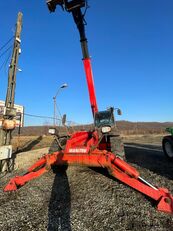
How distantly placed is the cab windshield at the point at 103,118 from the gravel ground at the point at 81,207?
184 inches

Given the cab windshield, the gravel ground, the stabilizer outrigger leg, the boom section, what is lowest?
the gravel ground

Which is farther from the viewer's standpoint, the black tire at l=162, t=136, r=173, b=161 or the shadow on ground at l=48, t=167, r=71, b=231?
the black tire at l=162, t=136, r=173, b=161

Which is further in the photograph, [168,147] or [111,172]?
[168,147]

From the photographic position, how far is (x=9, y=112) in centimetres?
898

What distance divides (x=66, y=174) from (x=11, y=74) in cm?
490

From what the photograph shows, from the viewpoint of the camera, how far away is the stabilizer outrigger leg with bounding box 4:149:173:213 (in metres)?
4.52

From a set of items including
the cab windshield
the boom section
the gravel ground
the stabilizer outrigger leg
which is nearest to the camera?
the gravel ground

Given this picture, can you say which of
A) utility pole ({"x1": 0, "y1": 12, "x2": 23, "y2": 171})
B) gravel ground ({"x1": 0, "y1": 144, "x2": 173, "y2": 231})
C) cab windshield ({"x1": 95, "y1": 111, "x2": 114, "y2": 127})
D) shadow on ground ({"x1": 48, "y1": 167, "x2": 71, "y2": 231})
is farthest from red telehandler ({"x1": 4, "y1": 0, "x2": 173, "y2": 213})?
utility pole ({"x1": 0, "y1": 12, "x2": 23, "y2": 171})

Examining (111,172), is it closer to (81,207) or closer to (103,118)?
(81,207)

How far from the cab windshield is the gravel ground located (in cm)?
468

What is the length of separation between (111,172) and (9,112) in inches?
207

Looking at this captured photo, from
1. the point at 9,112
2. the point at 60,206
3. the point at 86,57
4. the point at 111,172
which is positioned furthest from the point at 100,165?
the point at 86,57

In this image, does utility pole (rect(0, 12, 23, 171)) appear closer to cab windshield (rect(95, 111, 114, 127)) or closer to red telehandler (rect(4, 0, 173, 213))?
red telehandler (rect(4, 0, 173, 213))

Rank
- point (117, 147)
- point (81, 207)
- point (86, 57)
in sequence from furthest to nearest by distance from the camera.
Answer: point (86, 57)
point (117, 147)
point (81, 207)
